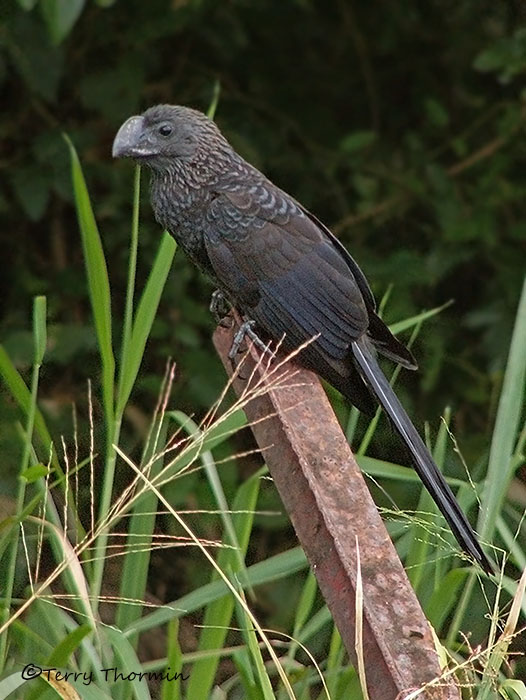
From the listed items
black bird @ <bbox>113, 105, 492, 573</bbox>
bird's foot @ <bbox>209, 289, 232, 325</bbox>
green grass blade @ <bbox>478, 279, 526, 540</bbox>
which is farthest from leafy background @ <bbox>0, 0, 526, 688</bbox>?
green grass blade @ <bbox>478, 279, 526, 540</bbox>

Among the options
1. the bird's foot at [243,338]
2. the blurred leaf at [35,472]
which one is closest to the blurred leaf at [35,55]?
the bird's foot at [243,338]

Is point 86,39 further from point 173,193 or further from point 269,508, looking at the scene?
point 269,508

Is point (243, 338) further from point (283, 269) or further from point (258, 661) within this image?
point (258, 661)

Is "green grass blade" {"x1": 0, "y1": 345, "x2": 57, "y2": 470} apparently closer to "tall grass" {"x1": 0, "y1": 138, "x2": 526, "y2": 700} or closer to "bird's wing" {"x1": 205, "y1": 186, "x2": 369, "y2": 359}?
"tall grass" {"x1": 0, "y1": 138, "x2": 526, "y2": 700}

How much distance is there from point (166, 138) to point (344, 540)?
1312 mm

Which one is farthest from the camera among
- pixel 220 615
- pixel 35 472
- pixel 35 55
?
pixel 35 55

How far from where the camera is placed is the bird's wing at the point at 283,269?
1940mm

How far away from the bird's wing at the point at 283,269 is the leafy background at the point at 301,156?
2.65ft

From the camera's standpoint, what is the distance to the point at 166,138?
7.52 feet

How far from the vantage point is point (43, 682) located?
1.29 meters

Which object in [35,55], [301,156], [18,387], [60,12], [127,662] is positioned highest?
[60,12]

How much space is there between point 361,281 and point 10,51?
1.33 m

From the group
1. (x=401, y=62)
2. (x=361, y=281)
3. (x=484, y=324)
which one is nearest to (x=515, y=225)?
(x=484, y=324)

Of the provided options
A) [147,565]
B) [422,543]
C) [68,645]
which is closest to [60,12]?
[147,565]
